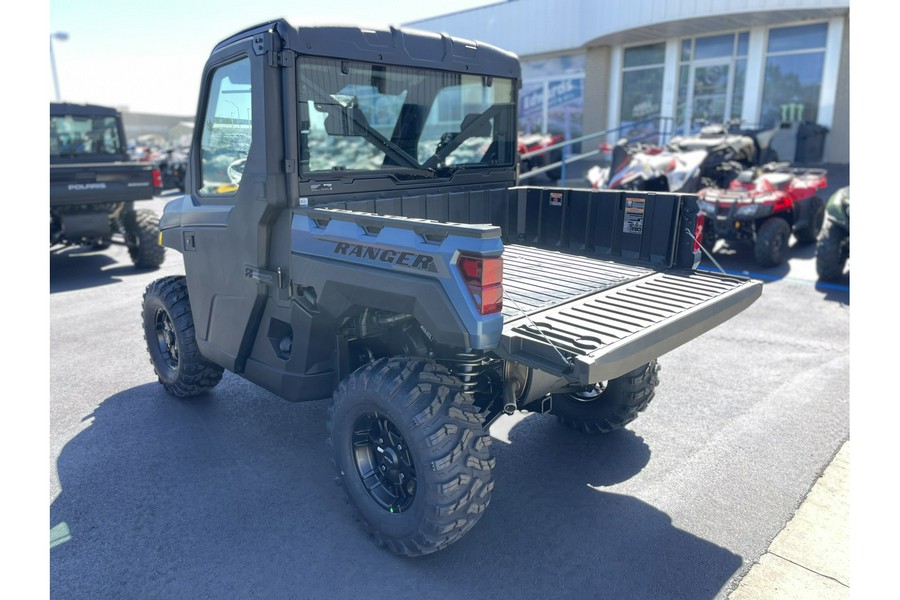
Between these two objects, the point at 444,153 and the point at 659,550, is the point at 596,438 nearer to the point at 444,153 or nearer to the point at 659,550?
the point at 659,550

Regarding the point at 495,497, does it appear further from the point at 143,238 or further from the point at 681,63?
the point at 681,63

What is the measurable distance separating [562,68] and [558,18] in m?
1.64

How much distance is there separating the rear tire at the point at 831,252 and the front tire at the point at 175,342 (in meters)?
7.02

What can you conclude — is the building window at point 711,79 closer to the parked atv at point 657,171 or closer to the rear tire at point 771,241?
the parked atv at point 657,171

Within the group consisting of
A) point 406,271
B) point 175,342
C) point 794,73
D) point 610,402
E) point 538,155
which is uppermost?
point 794,73

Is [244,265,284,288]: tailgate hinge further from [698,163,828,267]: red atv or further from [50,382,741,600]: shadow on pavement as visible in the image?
[698,163,828,267]: red atv

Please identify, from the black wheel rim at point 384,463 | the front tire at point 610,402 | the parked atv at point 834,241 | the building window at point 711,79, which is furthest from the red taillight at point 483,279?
the building window at point 711,79

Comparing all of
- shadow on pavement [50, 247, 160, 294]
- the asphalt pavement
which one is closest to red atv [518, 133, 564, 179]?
shadow on pavement [50, 247, 160, 294]

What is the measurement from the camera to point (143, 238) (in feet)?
29.9

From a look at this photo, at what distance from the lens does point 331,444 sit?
3199 mm

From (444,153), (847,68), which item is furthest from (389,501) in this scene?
(847,68)

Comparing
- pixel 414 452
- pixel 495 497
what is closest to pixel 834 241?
pixel 495 497

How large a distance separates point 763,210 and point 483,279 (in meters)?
7.37

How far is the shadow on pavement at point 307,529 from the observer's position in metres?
2.84
